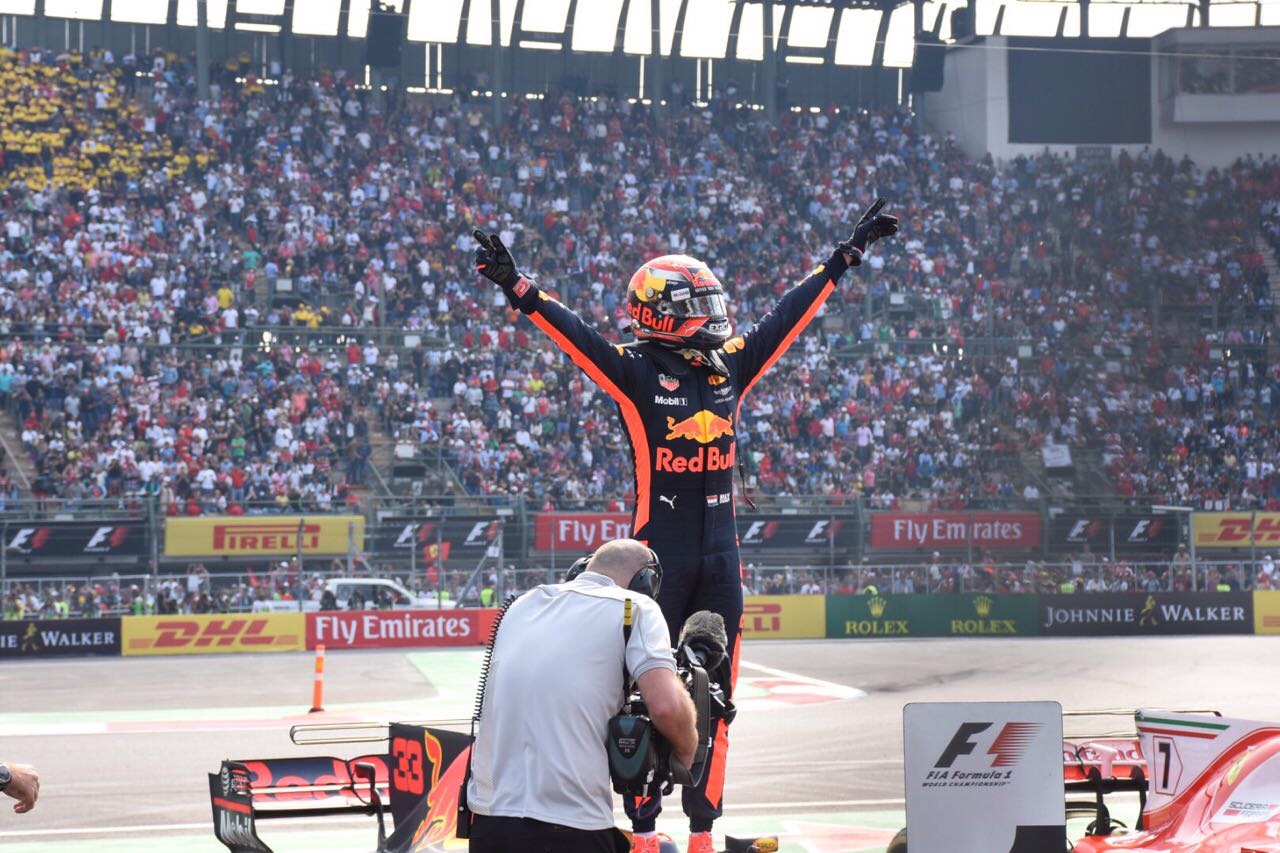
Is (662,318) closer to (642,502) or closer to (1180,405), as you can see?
(642,502)

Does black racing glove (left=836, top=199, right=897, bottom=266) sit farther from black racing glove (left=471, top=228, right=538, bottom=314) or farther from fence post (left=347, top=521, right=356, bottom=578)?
fence post (left=347, top=521, right=356, bottom=578)

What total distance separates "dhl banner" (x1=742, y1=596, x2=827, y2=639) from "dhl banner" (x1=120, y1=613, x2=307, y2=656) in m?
8.39

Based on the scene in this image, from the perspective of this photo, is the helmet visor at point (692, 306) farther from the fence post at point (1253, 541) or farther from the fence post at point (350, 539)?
the fence post at point (1253, 541)

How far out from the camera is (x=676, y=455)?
6629mm

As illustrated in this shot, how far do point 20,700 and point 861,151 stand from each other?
1202 inches

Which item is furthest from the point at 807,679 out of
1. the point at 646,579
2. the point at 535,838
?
the point at 535,838

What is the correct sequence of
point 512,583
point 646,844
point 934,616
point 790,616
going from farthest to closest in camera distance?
point 934,616 < point 790,616 < point 512,583 < point 646,844

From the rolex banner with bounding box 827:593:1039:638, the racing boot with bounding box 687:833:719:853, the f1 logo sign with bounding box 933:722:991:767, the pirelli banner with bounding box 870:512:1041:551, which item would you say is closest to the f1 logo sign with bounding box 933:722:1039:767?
the f1 logo sign with bounding box 933:722:991:767

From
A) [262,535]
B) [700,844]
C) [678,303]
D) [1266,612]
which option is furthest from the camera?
[1266,612]

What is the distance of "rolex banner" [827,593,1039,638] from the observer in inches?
1184

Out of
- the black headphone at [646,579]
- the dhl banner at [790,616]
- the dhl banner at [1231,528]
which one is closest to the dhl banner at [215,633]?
the dhl banner at [790,616]

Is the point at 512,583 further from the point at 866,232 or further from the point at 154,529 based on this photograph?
the point at 866,232

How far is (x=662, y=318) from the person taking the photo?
22.0ft

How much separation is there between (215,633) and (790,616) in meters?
10.5
